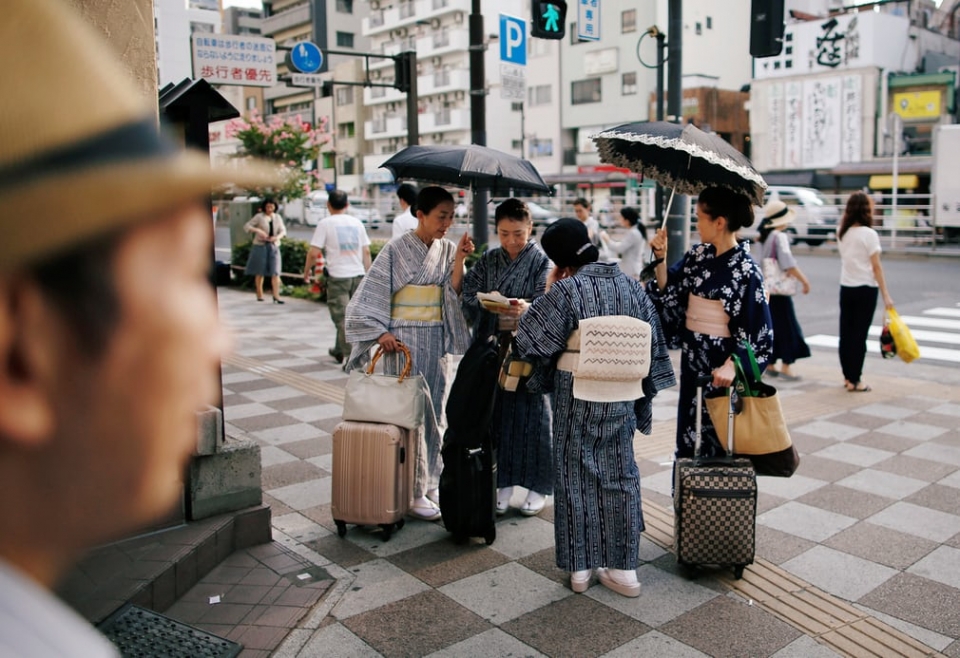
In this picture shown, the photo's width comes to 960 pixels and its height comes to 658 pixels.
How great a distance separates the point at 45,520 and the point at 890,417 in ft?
22.7

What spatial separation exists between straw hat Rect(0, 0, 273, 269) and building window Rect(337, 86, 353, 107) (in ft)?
184

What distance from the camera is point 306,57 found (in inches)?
543

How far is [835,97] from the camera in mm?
34031

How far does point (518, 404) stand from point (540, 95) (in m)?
43.7

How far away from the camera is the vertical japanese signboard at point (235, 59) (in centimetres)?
1005

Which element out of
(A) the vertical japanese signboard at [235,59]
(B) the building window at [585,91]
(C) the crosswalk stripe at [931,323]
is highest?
(B) the building window at [585,91]

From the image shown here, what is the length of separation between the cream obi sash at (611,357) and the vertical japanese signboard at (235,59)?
788 cm

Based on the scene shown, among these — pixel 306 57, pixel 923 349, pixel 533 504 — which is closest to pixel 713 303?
pixel 533 504

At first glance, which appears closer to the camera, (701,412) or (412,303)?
(701,412)

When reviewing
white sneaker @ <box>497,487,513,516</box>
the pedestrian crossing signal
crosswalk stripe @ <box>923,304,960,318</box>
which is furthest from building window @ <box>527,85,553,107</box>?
white sneaker @ <box>497,487,513,516</box>

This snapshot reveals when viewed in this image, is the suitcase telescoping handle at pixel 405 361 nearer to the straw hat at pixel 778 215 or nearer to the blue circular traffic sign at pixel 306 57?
the straw hat at pixel 778 215

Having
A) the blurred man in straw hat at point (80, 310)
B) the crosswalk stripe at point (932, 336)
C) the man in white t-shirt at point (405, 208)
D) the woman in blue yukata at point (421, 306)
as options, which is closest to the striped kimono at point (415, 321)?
the woman in blue yukata at point (421, 306)

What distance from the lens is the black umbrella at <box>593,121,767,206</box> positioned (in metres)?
3.89

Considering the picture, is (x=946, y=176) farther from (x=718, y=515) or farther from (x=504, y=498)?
(x=718, y=515)
